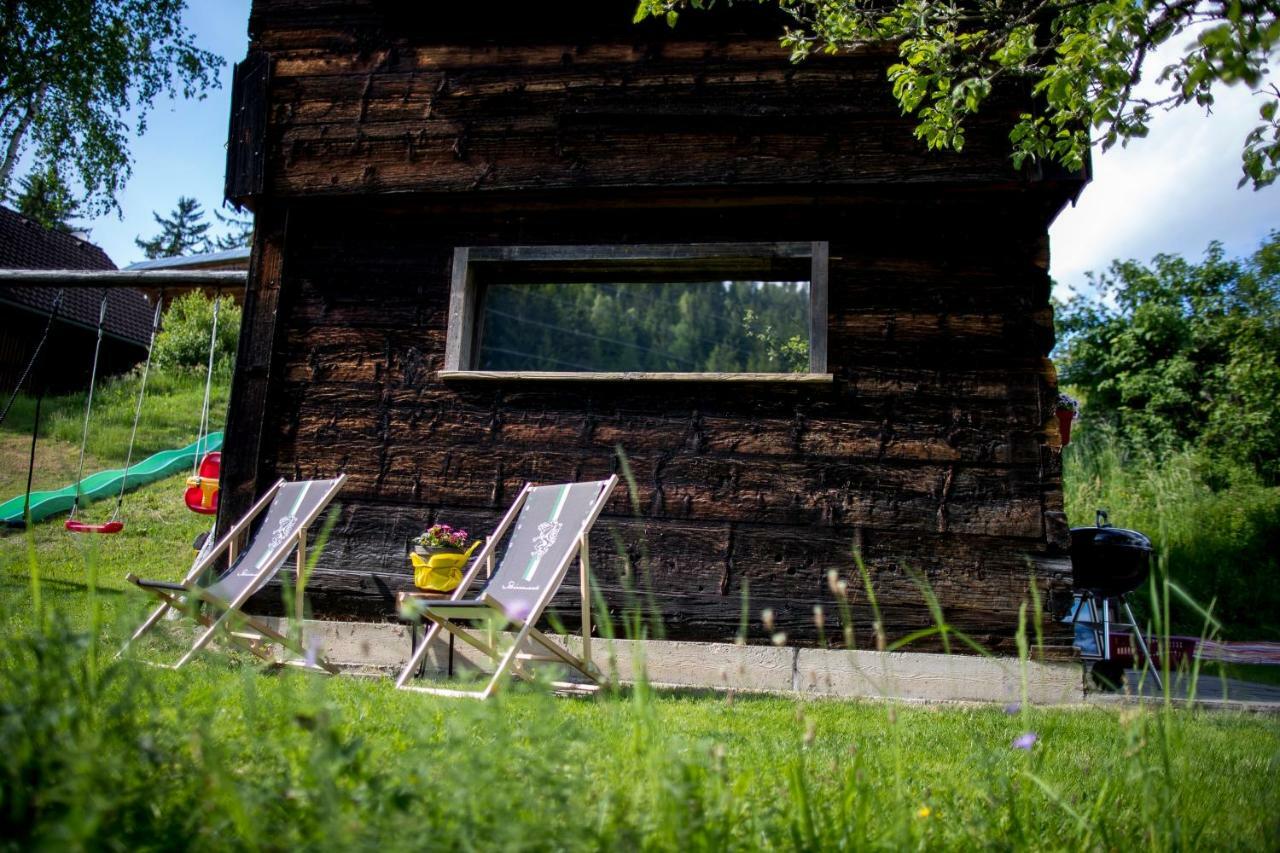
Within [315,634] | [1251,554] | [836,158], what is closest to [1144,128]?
[836,158]

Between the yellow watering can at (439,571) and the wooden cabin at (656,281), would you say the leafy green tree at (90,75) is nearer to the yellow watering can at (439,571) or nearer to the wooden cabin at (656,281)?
the wooden cabin at (656,281)

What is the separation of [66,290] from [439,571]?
18667 mm

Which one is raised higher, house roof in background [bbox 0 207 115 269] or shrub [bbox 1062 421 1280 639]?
house roof in background [bbox 0 207 115 269]

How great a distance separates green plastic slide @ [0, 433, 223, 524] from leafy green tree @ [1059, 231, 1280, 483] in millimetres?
15135

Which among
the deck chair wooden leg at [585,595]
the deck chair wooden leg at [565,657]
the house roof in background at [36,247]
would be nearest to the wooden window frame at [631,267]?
the deck chair wooden leg at [585,595]

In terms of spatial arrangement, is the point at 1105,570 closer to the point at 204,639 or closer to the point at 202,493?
the point at 204,639

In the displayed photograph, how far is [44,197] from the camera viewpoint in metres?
23.0

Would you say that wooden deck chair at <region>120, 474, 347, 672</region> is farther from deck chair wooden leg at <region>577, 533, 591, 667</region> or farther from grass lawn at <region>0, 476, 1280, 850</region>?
grass lawn at <region>0, 476, 1280, 850</region>

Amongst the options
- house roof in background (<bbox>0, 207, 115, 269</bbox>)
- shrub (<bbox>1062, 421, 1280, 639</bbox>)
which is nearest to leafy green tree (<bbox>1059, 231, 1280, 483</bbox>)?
shrub (<bbox>1062, 421, 1280, 639</bbox>)

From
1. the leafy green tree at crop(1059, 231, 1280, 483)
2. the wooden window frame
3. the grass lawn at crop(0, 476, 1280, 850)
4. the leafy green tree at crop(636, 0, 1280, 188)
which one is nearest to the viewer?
the grass lawn at crop(0, 476, 1280, 850)

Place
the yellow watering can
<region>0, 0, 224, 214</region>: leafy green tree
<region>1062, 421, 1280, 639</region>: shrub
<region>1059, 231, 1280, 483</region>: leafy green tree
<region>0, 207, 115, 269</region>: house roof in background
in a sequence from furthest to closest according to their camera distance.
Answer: <region>0, 207, 115, 269</region>: house roof in background < <region>0, 0, 224, 214</region>: leafy green tree < <region>1059, 231, 1280, 483</region>: leafy green tree < <region>1062, 421, 1280, 639</region>: shrub < the yellow watering can

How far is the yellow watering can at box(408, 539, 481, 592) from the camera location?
198 inches

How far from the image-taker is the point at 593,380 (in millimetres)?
5418

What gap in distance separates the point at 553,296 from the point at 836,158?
3237 cm
